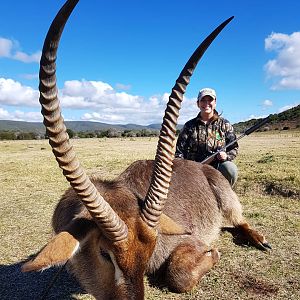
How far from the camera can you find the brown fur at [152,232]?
453 cm

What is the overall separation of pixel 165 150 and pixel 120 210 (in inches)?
38.3

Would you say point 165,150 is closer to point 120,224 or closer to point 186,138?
point 120,224

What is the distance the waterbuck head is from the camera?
3.73 meters

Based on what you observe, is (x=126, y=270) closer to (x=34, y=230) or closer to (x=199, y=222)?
(x=199, y=222)

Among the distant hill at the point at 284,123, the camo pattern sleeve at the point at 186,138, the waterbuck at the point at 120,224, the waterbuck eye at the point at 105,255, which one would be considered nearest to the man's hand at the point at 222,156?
the camo pattern sleeve at the point at 186,138

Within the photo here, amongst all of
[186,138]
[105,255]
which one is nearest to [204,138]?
[186,138]

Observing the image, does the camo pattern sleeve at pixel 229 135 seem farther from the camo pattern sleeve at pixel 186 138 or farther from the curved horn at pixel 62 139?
the curved horn at pixel 62 139

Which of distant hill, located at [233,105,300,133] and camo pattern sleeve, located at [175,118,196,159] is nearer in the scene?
camo pattern sleeve, located at [175,118,196,159]

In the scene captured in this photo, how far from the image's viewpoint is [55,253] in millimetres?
4148

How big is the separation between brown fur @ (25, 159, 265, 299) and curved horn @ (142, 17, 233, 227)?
0.19m

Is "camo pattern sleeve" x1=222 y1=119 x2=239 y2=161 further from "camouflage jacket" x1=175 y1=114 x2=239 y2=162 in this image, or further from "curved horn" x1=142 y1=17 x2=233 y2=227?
"curved horn" x1=142 y1=17 x2=233 y2=227

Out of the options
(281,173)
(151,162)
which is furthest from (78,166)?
(281,173)

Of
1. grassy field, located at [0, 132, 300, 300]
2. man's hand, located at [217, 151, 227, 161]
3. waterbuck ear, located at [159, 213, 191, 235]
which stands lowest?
grassy field, located at [0, 132, 300, 300]

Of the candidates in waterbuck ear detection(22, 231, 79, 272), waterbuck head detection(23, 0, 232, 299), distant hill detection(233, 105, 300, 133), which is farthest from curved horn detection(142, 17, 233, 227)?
distant hill detection(233, 105, 300, 133)
